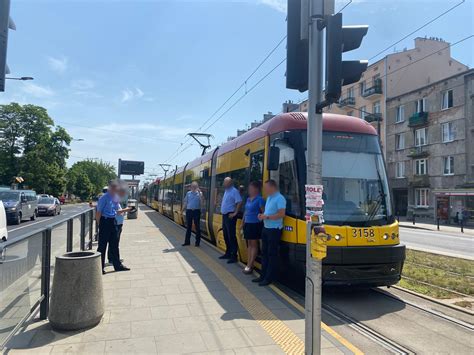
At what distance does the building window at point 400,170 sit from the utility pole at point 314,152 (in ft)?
132

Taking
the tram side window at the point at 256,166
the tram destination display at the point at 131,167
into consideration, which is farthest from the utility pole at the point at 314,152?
the tram destination display at the point at 131,167

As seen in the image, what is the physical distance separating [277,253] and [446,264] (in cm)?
563

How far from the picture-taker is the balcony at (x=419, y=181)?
3709 cm

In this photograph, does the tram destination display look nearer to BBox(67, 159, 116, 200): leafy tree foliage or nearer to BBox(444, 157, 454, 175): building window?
BBox(444, 157, 454, 175): building window

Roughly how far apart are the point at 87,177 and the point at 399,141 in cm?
6932

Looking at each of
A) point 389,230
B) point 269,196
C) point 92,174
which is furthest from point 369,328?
point 92,174

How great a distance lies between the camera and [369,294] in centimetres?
678

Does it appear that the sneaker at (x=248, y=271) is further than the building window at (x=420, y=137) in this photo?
No

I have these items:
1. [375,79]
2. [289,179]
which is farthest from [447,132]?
[289,179]

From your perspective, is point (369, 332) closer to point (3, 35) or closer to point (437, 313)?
point (437, 313)

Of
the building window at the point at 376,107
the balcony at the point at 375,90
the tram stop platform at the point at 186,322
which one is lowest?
the tram stop platform at the point at 186,322

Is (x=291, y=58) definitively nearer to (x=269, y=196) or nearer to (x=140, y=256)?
(x=269, y=196)

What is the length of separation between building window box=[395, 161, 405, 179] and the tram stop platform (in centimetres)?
3710

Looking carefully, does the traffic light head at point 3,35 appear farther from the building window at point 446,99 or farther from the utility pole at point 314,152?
the building window at point 446,99
